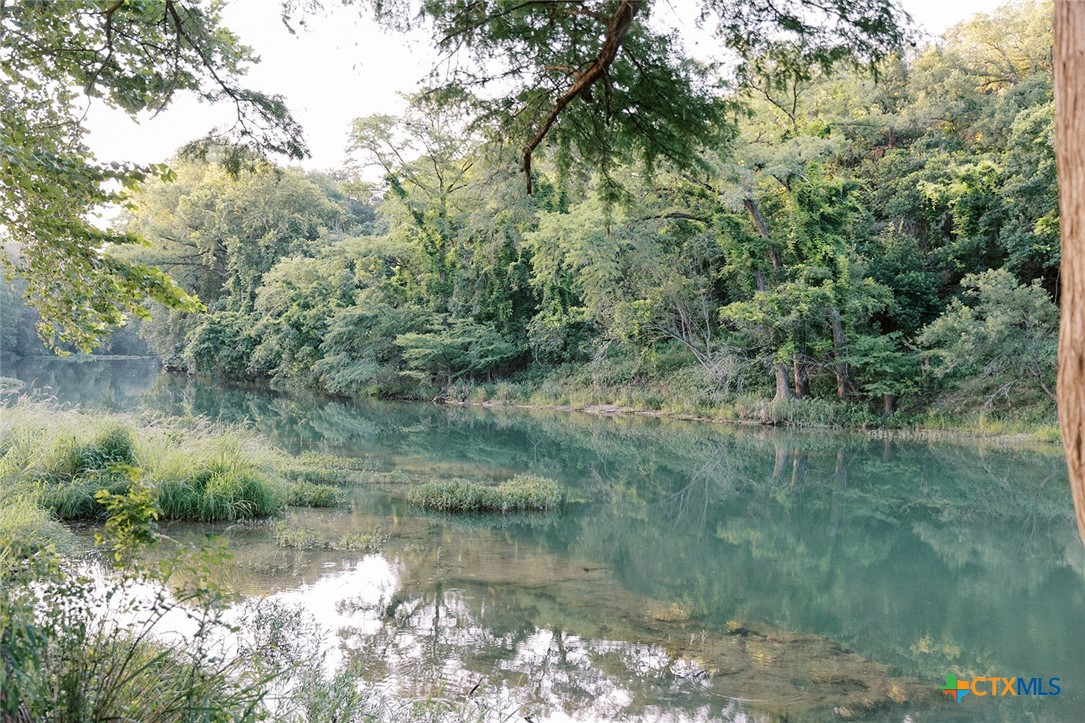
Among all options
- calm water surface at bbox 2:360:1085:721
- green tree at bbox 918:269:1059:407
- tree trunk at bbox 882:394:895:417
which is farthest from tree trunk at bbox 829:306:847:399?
calm water surface at bbox 2:360:1085:721

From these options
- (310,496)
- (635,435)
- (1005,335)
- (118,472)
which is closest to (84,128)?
(118,472)

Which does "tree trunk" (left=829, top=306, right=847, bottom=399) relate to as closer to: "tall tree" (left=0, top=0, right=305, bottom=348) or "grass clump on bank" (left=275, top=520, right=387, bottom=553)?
"grass clump on bank" (left=275, top=520, right=387, bottom=553)

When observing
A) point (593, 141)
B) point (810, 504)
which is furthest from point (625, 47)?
point (810, 504)

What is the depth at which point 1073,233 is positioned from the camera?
5.94 feet

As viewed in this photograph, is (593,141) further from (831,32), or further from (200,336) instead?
(200,336)

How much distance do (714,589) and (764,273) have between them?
16353 millimetres

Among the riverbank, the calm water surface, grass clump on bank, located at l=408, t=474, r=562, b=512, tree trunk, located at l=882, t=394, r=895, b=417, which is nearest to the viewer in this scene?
the calm water surface

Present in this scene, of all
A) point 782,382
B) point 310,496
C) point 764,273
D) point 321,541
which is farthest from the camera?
point 764,273

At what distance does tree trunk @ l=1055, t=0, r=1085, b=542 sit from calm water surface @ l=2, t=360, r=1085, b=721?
333 centimetres

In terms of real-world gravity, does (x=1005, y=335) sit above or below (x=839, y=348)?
above

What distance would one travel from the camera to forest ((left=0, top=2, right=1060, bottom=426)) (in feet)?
60.1

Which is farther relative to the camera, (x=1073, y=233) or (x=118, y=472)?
(x=118, y=472)

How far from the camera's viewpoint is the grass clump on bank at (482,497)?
9.76m

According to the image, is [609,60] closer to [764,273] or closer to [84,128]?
[84,128]
